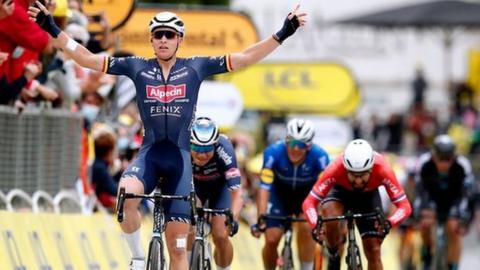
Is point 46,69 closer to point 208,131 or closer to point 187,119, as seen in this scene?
point 208,131

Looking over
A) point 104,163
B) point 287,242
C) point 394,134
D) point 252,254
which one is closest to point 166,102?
point 287,242

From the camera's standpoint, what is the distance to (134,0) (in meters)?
19.4

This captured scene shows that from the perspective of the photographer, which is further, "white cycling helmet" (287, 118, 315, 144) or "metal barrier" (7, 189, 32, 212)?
"white cycling helmet" (287, 118, 315, 144)

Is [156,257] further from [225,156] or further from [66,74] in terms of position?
[66,74]

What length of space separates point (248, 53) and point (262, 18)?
118 feet

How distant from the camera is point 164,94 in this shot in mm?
14438

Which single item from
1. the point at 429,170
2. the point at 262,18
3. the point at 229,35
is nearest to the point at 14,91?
the point at 429,170

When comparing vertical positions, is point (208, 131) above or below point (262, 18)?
below

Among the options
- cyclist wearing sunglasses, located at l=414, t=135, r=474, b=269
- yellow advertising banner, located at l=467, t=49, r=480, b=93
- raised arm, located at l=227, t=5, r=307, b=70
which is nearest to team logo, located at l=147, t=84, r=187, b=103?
raised arm, located at l=227, t=5, r=307, b=70

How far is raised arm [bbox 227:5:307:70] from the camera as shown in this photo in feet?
47.4

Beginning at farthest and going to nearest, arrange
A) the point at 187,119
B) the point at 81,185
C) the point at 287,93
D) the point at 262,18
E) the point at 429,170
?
the point at 262,18 < the point at 287,93 < the point at 429,170 < the point at 81,185 < the point at 187,119

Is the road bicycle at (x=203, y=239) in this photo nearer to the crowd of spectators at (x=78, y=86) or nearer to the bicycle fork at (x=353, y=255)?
the bicycle fork at (x=353, y=255)

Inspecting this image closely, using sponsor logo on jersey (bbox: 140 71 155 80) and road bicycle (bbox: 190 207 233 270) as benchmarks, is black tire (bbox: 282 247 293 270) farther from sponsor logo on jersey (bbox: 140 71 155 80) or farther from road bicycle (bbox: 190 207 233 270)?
sponsor logo on jersey (bbox: 140 71 155 80)

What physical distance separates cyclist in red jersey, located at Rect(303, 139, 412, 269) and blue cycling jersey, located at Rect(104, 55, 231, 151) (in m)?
2.29
